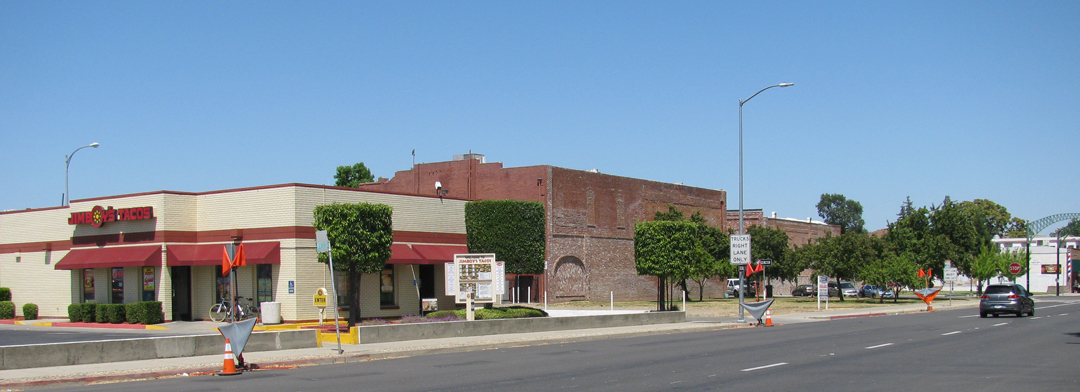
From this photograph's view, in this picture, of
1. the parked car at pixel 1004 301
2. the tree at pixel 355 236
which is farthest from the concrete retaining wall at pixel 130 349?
the parked car at pixel 1004 301

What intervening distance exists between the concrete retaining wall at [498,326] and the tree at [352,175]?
188 feet

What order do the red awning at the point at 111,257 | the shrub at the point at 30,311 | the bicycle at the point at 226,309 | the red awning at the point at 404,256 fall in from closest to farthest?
the bicycle at the point at 226,309 → the red awning at the point at 111,257 → the red awning at the point at 404,256 → the shrub at the point at 30,311

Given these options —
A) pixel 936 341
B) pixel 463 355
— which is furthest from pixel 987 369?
pixel 463 355

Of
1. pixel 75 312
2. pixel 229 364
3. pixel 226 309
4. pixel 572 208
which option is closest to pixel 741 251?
pixel 226 309

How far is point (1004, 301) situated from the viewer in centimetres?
3522

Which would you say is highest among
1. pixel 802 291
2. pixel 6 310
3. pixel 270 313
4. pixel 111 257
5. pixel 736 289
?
pixel 111 257

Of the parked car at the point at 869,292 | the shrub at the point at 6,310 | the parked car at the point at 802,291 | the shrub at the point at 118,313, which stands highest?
the shrub at the point at 118,313

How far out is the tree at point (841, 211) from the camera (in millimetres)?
165250

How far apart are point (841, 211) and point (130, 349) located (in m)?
163

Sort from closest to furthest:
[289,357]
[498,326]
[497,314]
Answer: [289,357]
[498,326]
[497,314]

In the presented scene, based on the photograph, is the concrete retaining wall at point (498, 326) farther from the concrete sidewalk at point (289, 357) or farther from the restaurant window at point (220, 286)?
the restaurant window at point (220, 286)

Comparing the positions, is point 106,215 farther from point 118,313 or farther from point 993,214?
point 993,214

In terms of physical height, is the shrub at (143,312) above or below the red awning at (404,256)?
below

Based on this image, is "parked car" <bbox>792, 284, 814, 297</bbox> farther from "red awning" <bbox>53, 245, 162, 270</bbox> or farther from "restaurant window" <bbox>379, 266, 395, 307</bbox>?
"red awning" <bbox>53, 245, 162, 270</bbox>
